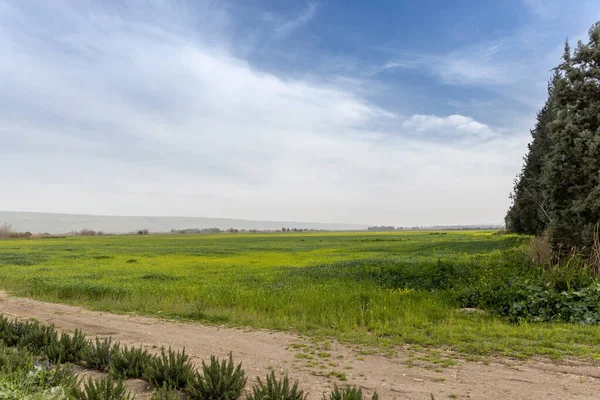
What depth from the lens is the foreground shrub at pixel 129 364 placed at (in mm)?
5836

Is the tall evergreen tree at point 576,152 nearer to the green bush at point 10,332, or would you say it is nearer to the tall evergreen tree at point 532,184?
the green bush at point 10,332

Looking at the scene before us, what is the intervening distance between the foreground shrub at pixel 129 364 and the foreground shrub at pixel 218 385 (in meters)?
1.22

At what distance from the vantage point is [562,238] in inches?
615

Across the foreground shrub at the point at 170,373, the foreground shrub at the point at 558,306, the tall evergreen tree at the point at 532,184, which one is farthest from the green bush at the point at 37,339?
the tall evergreen tree at the point at 532,184

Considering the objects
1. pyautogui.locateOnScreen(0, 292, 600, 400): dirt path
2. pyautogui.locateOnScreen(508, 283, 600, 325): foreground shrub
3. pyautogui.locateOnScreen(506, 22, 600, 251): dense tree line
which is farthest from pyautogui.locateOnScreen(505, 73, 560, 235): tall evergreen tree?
pyautogui.locateOnScreen(0, 292, 600, 400): dirt path

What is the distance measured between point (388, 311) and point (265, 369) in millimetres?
5101

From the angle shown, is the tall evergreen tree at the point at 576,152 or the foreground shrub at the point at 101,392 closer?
the foreground shrub at the point at 101,392

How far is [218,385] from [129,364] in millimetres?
1880

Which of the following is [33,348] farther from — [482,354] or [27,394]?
[482,354]

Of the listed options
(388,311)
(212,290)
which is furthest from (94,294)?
(388,311)

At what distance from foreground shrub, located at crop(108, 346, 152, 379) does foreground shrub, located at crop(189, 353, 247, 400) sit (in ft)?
4.00

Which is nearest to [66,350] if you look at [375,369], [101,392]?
[101,392]

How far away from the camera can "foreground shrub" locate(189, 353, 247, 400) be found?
495 centimetres

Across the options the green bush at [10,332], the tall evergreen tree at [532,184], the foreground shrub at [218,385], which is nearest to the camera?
the foreground shrub at [218,385]
